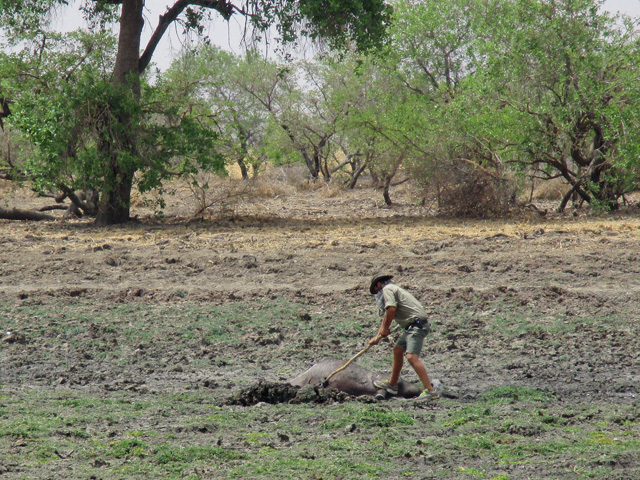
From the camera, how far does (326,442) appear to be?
5.21 meters

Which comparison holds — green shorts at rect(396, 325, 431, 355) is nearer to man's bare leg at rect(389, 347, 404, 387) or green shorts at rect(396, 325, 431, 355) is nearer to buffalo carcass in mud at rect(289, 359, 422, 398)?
man's bare leg at rect(389, 347, 404, 387)

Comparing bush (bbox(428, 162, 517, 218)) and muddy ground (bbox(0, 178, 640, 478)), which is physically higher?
bush (bbox(428, 162, 517, 218))

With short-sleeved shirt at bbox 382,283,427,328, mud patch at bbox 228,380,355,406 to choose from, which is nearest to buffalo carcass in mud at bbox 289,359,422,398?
mud patch at bbox 228,380,355,406

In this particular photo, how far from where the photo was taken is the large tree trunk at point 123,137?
1631 cm

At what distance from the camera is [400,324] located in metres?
6.75

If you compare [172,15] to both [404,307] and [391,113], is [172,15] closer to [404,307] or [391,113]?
[391,113]

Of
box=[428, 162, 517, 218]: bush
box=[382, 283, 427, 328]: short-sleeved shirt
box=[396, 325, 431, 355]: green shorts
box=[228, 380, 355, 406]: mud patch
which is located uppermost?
box=[428, 162, 517, 218]: bush

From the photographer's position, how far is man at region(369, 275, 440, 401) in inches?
256

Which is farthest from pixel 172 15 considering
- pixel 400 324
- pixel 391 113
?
pixel 400 324

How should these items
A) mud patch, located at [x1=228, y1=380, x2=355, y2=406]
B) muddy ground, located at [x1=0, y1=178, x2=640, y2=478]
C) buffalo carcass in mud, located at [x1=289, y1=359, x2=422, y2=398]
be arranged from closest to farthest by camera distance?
mud patch, located at [x1=228, y1=380, x2=355, y2=406]
buffalo carcass in mud, located at [x1=289, y1=359, x2=422, y2=398]
muddy ground, located at [x1=0, y1=178, x2=640, y2=478]

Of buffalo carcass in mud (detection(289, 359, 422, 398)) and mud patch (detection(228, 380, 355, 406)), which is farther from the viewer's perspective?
buffalo carcass in mud (detection(289, 359, 422, 398))

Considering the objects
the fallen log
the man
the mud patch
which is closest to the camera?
the mud patch

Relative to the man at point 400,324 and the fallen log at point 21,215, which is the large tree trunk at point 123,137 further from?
the man at point 400,324

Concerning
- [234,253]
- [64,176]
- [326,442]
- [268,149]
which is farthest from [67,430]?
[268,149]
